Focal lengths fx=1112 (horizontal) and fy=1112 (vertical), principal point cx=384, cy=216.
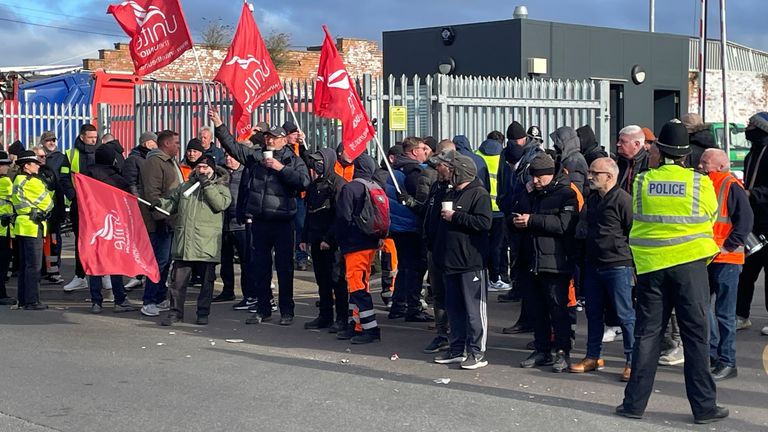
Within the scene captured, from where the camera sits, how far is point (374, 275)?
600 inches

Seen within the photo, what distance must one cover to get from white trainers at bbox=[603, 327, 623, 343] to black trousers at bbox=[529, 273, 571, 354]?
1.20 meters

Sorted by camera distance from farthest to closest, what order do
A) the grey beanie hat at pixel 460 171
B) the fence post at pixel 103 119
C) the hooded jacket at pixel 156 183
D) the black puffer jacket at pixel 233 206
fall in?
the fence post at pixel 103 119 → the black puffer jacket at pixel 233 206 → the hooded jacket at pixel 156 183 → the grey beanie hat at pixel 460 171

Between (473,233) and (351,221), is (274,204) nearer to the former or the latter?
(351,221)

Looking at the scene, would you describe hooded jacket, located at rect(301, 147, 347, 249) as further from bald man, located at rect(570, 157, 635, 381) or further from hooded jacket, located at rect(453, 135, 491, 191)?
bald man, located at rect(570, 157, 635, 381)

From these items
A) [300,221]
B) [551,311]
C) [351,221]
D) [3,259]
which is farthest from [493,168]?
[3,259]

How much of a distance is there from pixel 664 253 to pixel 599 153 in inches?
175

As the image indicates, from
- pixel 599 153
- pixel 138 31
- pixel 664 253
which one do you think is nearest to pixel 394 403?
pixel 664 253

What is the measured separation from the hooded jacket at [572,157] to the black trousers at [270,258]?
289 cm

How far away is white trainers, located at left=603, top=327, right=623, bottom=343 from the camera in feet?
34.1

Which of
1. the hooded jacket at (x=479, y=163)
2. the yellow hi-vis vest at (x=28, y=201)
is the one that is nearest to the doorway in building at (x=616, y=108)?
the hooded jacket at (x=479, y=163)

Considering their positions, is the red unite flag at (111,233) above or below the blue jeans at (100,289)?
above

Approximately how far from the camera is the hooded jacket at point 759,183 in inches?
393

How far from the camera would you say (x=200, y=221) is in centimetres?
1173

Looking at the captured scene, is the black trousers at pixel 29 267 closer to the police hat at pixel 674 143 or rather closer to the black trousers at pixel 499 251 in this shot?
the black trousers at pixel 499 251
